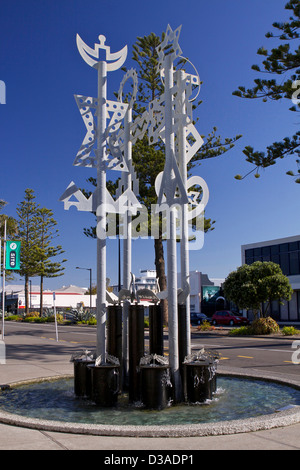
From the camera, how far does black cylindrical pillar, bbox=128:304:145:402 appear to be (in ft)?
21.7

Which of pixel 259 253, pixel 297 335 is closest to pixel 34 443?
pixel 297 335

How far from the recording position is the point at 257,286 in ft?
86.8

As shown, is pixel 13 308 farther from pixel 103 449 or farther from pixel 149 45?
pixel 103 449

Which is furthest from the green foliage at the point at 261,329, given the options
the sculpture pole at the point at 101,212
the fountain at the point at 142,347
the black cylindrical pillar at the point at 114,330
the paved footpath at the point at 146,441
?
the paved footpath at the point at 146,441

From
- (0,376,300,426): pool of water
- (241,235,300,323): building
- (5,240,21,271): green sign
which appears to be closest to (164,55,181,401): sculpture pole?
(0,376,300,426): pool of water

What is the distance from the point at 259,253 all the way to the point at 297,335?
25.7 meters

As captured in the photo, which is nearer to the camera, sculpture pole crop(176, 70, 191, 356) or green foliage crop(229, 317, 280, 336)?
sculpture pole crop(176, 70, 191, 356)

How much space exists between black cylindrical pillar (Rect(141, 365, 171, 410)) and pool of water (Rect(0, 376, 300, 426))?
4.3 inches

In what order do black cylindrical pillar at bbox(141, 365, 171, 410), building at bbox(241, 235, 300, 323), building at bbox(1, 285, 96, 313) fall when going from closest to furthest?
black cylindrical pillar at bbox(141, 365, 171, 410) < building at bbox(241, 235, 300, 323) < building at bbox(1, 285, 96, 313)

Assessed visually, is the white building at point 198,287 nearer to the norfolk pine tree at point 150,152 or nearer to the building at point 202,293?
the building at point 202,293

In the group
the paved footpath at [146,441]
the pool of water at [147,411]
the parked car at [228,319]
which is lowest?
the parked car at [228,319]

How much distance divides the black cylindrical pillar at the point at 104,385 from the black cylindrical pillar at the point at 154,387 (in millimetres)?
428

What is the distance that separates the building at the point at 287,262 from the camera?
140ft

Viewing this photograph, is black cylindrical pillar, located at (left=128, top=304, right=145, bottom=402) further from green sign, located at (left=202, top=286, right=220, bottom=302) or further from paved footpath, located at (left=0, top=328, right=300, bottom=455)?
green sign, located at (left=202, top=286, right=220, bottom=302)
